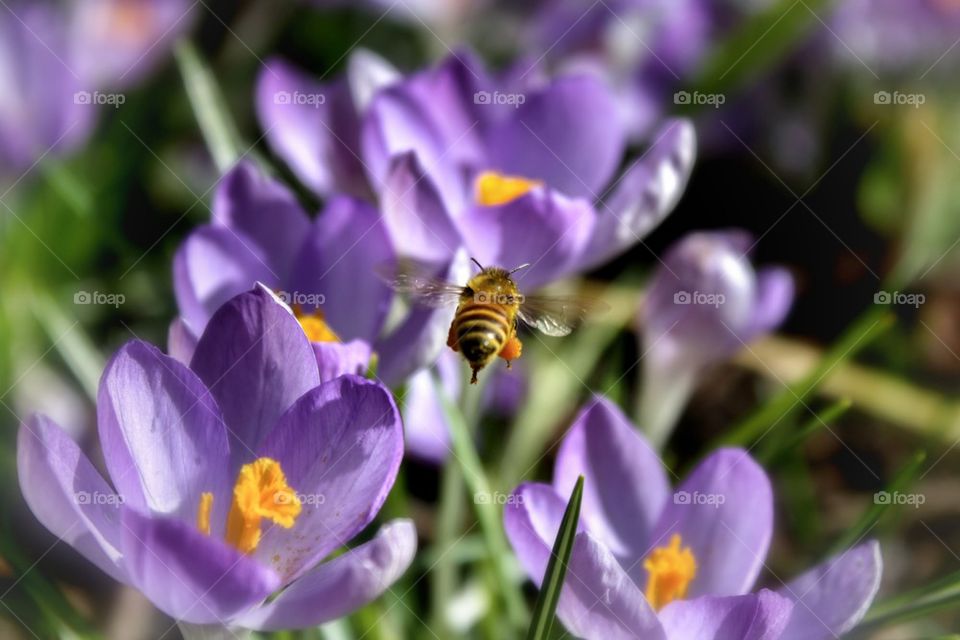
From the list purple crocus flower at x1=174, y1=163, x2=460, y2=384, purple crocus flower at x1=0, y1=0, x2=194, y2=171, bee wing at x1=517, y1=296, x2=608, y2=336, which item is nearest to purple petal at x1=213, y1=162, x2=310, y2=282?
purple crocus flower at x1=174, y1=163, x2=460, y2=384

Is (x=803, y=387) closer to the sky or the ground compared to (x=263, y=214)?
closer to the ground

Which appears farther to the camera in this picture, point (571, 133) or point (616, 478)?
point (571, 133)

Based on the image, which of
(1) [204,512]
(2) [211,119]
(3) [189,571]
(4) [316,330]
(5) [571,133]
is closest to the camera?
(3) [189,571]

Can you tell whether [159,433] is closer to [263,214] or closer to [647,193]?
[263,214]

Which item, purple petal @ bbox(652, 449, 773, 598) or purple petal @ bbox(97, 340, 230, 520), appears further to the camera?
purple petal @ bbox(652, 449, 773, 598)

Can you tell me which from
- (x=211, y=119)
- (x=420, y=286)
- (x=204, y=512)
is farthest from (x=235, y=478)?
(x=211, y=119)

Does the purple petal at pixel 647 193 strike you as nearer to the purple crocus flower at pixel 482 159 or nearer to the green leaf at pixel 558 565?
the purple crocus flower at pixel 482 159

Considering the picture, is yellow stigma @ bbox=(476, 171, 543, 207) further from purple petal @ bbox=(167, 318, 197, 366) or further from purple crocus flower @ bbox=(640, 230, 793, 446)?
purple petal @ bbox=(167, 318, 197, 366)
